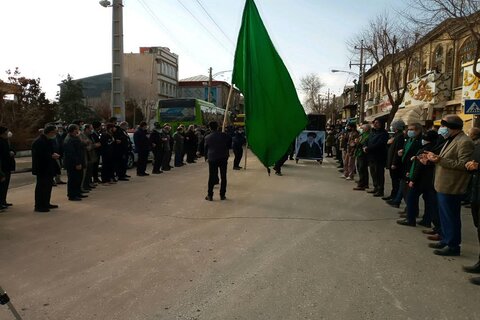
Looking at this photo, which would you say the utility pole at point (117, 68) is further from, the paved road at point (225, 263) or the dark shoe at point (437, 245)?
the dark shoe at point (437, 245)

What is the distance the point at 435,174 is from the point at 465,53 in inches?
772

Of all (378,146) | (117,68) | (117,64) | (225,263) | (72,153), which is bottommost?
(225,263)

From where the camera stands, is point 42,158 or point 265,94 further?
point 42,158

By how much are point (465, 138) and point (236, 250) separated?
325 cm

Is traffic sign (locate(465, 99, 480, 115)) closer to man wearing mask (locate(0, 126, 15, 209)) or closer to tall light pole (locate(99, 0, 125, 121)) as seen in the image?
man wearing mask (locate(0, 126, 15, 209))

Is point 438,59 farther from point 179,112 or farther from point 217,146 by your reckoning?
point 217,146

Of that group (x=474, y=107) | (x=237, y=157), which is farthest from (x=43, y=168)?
(x=474, y=107)

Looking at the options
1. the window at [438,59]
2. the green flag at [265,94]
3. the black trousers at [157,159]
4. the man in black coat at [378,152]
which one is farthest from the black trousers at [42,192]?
the window at [438,59]

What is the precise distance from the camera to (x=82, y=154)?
9.52 m

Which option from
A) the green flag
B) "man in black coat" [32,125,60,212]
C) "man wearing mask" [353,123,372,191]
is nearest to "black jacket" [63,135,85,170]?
"man in black coat" [32,125,60,212]

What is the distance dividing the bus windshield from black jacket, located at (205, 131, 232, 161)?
56.2 ft

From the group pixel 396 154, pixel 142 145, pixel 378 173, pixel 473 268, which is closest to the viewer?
pixel 473 268

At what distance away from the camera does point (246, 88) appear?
290 inches

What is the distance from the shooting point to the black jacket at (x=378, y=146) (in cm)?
995
